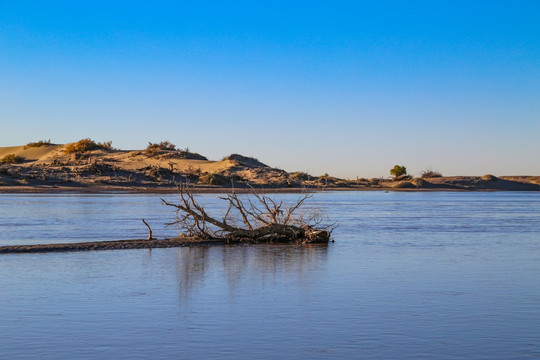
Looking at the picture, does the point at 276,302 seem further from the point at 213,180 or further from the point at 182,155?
the point at 182,155

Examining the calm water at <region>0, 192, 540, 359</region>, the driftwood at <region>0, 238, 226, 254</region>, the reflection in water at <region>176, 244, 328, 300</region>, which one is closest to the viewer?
the calm water at <region>0, 192, 540, 359</region>

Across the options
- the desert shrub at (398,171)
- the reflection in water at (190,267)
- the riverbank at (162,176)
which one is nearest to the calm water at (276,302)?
the reflection in water at (190,267)

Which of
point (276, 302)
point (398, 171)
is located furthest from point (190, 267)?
point (398, 171)

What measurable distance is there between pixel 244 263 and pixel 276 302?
3.72 metres

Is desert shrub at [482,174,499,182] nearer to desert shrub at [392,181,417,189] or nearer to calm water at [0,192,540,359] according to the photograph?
desert shrub at [392,181,417,189]

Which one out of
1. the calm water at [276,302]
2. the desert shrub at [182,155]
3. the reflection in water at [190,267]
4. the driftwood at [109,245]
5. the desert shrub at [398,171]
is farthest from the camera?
the desert shrub at [398,171]

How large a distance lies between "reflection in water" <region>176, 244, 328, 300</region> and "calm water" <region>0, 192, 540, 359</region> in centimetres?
3

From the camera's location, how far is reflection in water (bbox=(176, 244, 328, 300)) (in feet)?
36.9

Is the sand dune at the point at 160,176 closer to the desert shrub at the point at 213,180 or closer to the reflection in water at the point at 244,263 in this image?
the desert shrub at the point at 213,180

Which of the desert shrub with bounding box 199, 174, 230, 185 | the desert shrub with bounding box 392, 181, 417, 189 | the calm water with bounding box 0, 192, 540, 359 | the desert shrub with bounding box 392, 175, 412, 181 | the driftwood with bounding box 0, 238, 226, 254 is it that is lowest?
the calm water with bounding box 0, 192, 540, 359

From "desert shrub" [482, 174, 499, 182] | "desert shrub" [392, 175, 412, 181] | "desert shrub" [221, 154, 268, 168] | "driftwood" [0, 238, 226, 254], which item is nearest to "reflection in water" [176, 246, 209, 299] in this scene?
"driftwood" [0, 238, 226, 254]

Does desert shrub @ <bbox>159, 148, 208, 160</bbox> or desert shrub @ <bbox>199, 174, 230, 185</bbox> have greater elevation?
desert shrub @ <bbox>159, 148, 208, 160</bbox>

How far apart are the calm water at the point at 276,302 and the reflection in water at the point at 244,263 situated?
0.09 feet

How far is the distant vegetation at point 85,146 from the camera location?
68819 millimetres
